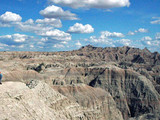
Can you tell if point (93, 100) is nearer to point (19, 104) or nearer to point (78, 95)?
point (78, 95)

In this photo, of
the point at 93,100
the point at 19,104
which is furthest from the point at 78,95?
the point at 19,104

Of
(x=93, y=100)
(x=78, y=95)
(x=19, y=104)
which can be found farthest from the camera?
(x=78, y=95)

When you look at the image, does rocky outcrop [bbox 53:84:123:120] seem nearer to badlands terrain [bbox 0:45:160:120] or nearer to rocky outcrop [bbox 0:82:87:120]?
badlands terrain [bbox 0:45:160:120]

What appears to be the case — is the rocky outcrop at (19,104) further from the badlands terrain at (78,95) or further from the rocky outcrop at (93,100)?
the rocky outcrop at (93,100)

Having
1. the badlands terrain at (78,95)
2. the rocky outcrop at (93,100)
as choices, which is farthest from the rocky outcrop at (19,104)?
the rocky outcrop at (93,100)

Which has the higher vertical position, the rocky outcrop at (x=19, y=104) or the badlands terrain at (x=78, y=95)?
the rocky outcrop at (x=19, y=104)

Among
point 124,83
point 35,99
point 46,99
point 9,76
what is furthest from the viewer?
point 124,83

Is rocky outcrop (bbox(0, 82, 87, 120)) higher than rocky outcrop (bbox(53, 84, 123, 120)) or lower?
higher

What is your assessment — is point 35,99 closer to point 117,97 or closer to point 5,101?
point 5,101

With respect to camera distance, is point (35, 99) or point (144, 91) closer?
point (35, 99)

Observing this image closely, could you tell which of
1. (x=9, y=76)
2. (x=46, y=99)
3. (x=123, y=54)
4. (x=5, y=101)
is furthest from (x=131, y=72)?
(x=123, y=54)

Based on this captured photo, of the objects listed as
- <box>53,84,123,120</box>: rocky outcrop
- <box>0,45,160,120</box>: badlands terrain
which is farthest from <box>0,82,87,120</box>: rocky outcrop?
<box>53,84,123,120</box>: rocky outcrop
